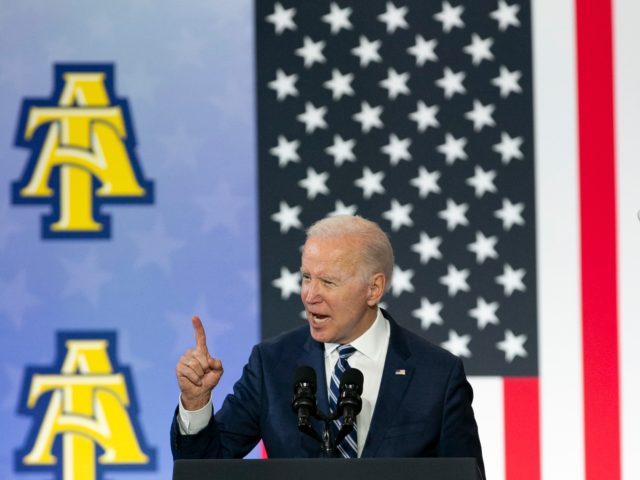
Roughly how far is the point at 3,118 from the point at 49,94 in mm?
221

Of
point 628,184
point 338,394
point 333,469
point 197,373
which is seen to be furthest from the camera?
point 628,184

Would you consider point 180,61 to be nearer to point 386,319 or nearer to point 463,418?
point 386,319

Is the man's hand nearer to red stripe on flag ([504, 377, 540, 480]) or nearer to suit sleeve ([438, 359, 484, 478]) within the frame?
suit sleeve ([438, 359, 484, 478])

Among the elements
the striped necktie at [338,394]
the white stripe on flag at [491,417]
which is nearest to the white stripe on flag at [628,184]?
the white stripe on flag at [491,417]

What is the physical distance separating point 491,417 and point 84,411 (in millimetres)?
1678

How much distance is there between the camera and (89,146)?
4.50 metres

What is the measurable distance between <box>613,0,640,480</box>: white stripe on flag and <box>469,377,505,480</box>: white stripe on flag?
501mm

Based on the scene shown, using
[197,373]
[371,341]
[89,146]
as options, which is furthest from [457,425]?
[89,146]

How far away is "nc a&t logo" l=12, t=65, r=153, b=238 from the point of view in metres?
4.50

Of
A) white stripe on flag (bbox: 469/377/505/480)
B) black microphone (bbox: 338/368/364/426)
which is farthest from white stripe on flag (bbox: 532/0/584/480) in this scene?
black microphone (bbox: 338/368/364/426)

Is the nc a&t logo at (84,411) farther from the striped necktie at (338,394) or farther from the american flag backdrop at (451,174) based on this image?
the striped necktie at (338,394)

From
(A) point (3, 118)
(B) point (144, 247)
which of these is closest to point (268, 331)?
(B) point (144, 247)

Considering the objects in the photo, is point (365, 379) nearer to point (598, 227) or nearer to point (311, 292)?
point (311, 292)

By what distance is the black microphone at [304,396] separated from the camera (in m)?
2.32
